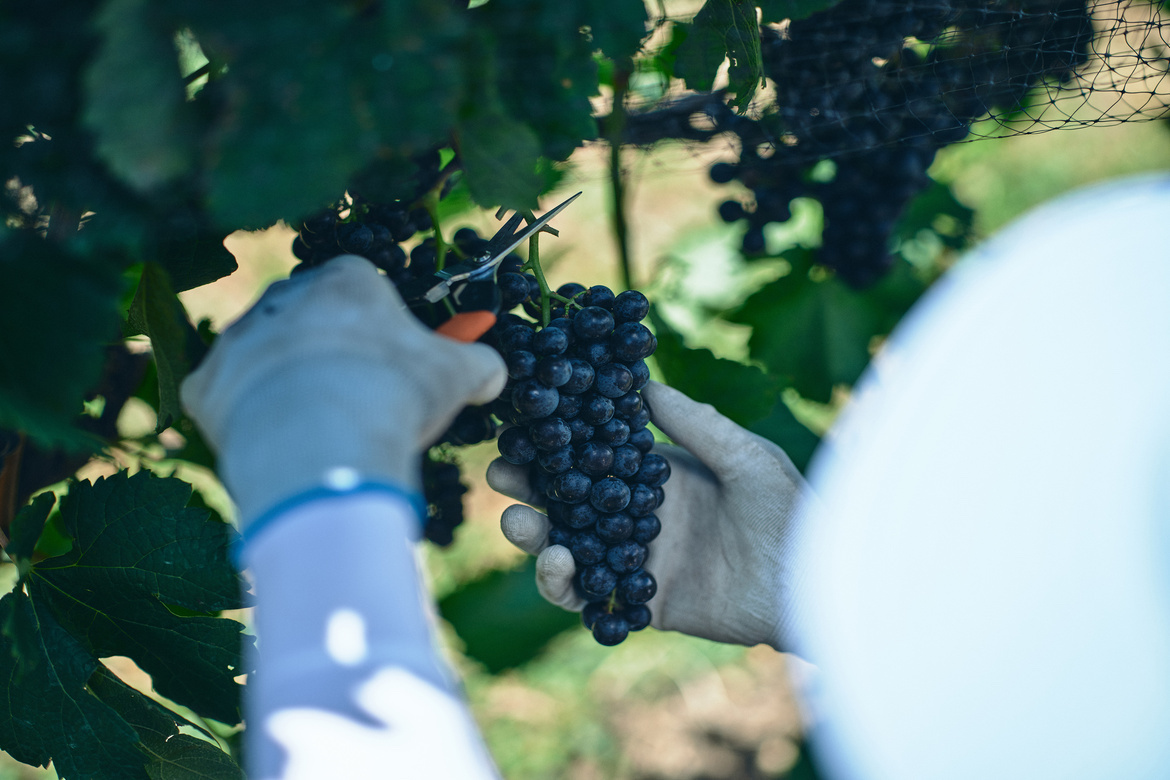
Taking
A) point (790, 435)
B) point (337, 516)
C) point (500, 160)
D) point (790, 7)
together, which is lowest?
point (790, 435)

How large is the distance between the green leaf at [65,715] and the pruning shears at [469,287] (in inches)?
21.4

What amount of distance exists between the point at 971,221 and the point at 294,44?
1.55m

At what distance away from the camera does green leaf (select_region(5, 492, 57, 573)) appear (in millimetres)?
818

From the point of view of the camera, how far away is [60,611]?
2.93ft

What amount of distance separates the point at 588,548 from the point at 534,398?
216mm

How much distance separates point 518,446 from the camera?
87 cm

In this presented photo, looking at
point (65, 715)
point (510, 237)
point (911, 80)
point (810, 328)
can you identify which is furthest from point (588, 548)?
point (810, 328)

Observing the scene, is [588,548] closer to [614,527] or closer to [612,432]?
[614,527]

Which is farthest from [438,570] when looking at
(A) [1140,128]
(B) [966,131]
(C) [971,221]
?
(A) [1140,128]

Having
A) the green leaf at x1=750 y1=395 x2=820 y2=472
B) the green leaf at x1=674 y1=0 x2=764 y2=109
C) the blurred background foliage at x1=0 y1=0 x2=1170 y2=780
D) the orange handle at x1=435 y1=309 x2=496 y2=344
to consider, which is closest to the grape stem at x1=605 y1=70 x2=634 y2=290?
the blurred background foliage at x1=0 y1=0 x2=1170 y2=780

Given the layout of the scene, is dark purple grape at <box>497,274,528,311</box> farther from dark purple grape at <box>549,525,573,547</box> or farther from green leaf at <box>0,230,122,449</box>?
green leaf at <box>0,230,122,449</box>

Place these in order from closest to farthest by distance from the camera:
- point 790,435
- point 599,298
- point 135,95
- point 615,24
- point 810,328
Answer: point 135,95 → point 615,24 → point 599,298 → point 790,435 → point 810,328

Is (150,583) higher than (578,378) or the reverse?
the reverse

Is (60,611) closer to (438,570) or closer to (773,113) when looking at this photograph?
(773,113)
